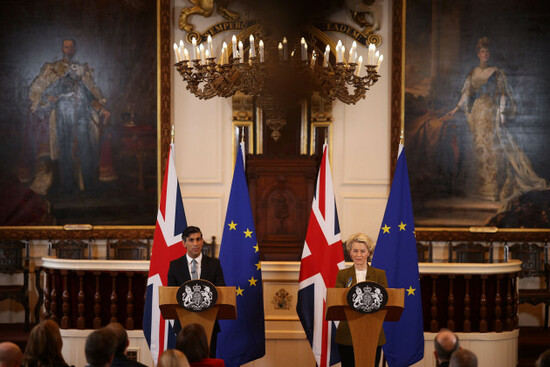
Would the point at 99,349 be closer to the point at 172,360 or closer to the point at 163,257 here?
the point at 172,360

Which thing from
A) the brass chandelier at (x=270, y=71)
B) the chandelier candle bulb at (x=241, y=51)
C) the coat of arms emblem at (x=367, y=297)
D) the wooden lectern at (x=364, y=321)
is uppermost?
the chandelier candle bulb at (x=241, y=51)

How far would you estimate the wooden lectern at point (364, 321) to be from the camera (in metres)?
4.95

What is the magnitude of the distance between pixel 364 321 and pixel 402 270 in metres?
1.55

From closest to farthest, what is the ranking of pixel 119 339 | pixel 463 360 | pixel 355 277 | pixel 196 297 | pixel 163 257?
pixel 463 360, pixel 119 339, pixel 196 297, pixel 355 277, pixel 163 257

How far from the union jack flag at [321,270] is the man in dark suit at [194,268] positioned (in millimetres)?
1191

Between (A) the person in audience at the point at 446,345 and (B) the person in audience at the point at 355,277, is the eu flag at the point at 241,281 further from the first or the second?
(A) the person in audience at the point at 446,345

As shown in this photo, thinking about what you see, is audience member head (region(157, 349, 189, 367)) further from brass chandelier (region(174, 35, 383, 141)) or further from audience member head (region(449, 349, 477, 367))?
brass chandelier (region(174, 35, 383, 141))

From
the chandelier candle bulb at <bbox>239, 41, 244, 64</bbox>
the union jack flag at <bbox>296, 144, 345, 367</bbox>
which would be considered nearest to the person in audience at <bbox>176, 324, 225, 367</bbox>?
the union jack flag at <bbox>296, 144, 345, 367</bbox>

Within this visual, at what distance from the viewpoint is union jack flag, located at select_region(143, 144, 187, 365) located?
21.2 ft

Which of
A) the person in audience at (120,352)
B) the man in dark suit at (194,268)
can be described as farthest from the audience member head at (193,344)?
the man in dark suit at (194,268)

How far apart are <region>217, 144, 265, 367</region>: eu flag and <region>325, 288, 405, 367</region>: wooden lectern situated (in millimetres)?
1756

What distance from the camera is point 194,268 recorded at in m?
5.70

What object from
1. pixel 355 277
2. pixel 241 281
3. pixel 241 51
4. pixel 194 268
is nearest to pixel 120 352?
pixel 194 268

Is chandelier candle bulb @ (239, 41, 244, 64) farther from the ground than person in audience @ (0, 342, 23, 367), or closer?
farther from the ground
